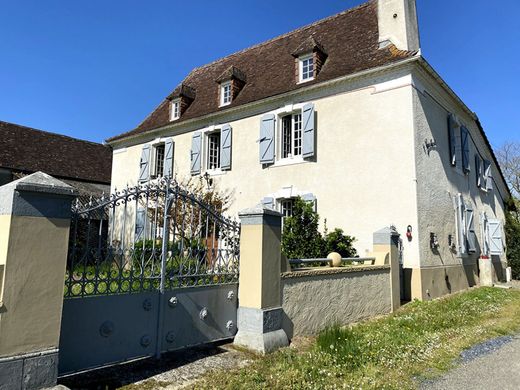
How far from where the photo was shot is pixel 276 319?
5887 millimetres

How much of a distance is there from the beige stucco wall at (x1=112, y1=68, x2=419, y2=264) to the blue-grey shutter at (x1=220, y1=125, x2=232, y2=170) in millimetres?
899

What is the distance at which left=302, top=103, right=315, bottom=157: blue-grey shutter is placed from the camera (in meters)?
12.2

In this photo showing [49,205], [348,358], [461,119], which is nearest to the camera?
[49,205]

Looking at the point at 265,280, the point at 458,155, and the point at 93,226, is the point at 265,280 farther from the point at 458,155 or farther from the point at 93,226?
the point at 458,155

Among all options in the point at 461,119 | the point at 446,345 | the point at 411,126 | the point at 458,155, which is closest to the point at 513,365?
the point at 446,345

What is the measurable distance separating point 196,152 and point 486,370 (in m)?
12.3

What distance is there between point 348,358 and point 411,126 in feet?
24.2

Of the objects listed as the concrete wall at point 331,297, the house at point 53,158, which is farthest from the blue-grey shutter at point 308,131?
the house at point 53,158

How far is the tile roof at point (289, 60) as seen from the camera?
40.6 ft

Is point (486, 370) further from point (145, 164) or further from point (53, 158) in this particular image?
point (53, 158)

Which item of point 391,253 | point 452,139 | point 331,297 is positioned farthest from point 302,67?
point 331,297

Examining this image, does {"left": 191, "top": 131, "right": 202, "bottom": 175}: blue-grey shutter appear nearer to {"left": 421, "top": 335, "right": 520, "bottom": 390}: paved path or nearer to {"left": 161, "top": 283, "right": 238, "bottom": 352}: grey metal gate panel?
{"left": 161, "top": 283, "right": 238, "bottom": 352}: grey metal gate panel

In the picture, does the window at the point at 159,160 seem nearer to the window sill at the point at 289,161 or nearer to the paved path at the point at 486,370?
the window sill at the point at 289,161

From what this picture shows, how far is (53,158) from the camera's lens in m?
23.1
